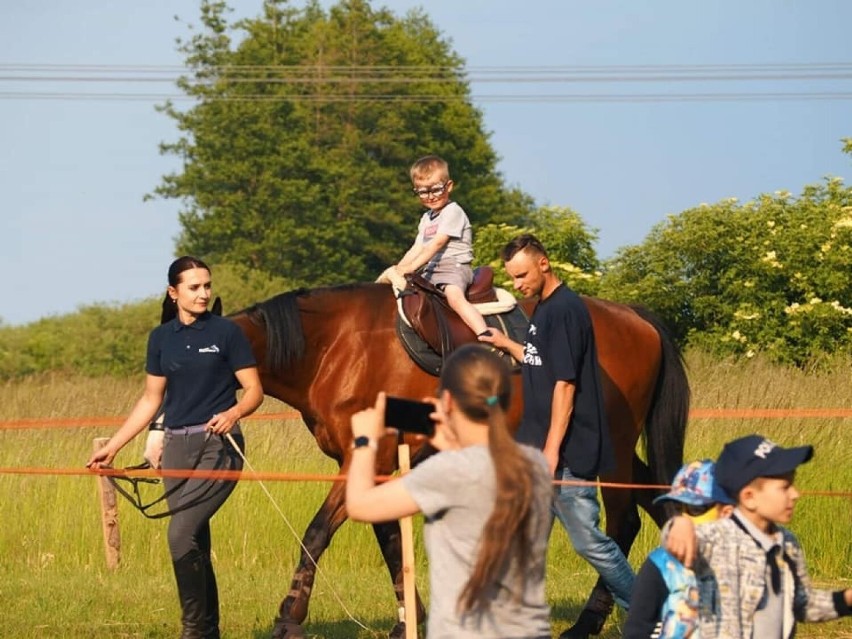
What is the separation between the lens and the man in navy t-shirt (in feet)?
23.2

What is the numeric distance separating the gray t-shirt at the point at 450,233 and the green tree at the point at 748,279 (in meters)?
13.0

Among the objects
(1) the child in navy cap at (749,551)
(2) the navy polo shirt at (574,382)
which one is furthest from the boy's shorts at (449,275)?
(1) the child in navy cap at (749,551)

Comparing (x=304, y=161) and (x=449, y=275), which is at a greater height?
(x=304, y=161)

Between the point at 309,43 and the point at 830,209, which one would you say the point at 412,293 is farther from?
the point at 309,43

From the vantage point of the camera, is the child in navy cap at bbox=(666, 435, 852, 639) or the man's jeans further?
the man's jeans

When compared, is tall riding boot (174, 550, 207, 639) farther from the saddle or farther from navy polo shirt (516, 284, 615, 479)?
the saddle

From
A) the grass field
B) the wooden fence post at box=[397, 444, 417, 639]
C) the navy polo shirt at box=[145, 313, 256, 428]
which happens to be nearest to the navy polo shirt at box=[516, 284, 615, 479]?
the wooden fence post at box=[397, 444, 417, 639]

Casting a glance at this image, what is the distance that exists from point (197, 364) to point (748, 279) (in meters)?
16.7

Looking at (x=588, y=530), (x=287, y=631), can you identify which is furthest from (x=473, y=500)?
(x=287, y=631)

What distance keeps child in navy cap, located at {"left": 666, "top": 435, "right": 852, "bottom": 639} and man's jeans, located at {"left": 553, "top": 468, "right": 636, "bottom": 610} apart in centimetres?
249

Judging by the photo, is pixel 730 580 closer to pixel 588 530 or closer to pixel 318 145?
pixel 588 530

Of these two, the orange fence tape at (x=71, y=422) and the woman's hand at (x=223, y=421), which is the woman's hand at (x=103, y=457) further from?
the orange fence tape at (x=71, y=422)

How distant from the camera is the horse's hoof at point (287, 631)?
8.02 meters

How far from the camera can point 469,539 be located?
4156mm
